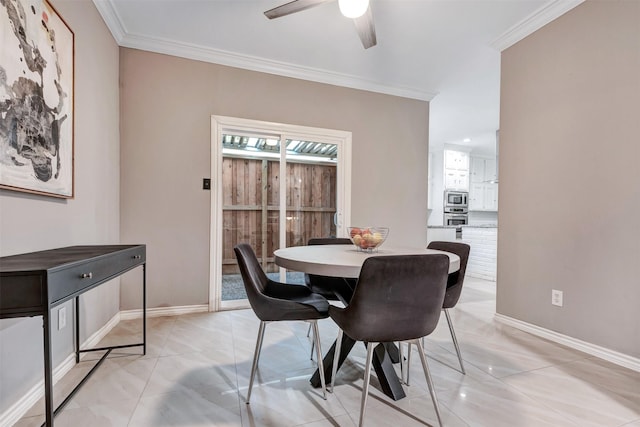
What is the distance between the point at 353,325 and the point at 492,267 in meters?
4.14

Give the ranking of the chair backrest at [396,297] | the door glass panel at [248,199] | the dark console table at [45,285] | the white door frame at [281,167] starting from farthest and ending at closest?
the door glass panel at [248,199]
the white door frame at [281,167]
the chair backrest at [396,297]
the dark console table at [45,285]

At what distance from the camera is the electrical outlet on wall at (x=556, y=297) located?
7.63 feet

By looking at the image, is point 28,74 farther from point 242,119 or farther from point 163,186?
point 242,119

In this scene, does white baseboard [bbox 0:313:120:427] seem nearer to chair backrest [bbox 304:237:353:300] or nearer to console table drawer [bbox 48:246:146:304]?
console table drawer [bbox 48:246:146:304]

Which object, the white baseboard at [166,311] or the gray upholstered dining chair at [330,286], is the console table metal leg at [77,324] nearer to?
the white baseboard at [166,311]

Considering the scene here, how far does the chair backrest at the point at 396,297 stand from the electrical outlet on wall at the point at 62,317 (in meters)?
1.75

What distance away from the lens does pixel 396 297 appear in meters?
1.22

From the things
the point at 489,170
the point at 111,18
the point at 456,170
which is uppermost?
the point at 111,18

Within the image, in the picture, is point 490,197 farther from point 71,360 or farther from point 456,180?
point 71,360

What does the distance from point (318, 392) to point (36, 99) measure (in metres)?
2.13

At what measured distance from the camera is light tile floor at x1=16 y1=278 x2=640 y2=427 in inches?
55.6

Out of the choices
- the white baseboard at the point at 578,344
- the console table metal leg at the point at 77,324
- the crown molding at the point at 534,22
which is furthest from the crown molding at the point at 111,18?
the white baseboard at the point at 578,344

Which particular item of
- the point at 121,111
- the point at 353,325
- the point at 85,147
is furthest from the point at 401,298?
the point at 121,111

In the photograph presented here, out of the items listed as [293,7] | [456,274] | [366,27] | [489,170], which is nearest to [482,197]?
[489,170]
